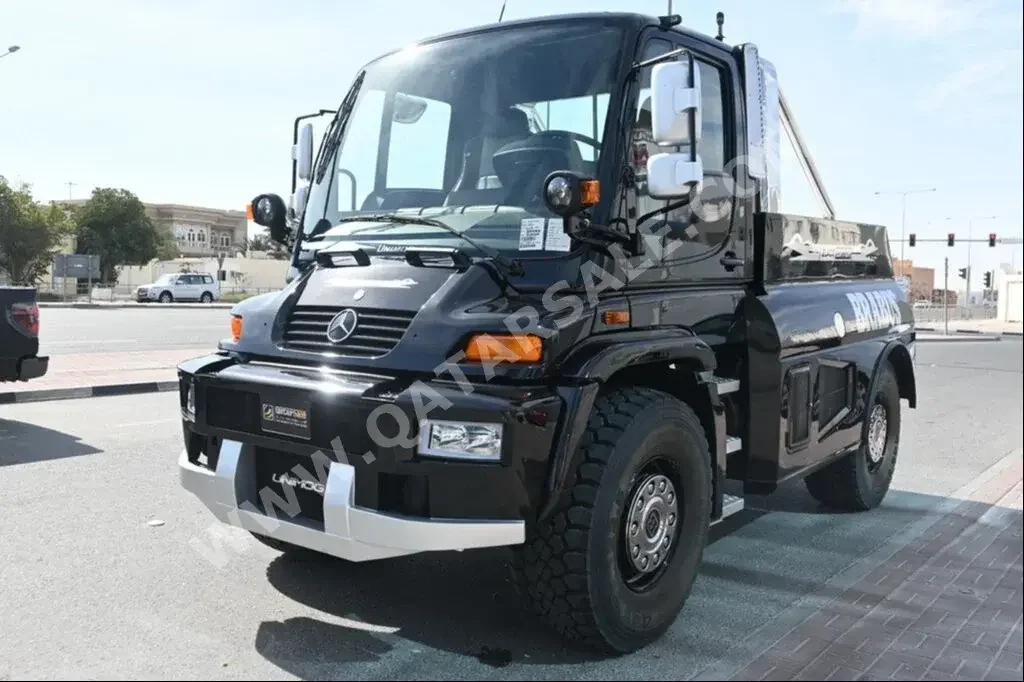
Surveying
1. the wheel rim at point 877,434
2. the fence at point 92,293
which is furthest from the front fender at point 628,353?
the fence at point 92,293

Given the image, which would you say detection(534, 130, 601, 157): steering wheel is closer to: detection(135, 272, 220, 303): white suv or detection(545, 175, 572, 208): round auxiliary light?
detection(545, 175, 572, 208): round auxiliary light

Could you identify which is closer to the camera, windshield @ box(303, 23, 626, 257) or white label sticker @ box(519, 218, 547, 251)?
white label sticker @ box(519, 218, 547, 251)

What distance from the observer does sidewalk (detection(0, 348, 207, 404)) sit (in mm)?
11016

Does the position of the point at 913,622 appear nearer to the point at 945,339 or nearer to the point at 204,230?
→ the point at 945,339

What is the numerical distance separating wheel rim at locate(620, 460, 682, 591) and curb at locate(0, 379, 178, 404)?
9.09 meters

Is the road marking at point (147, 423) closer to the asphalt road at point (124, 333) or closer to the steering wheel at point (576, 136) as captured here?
the steering wheel at point (576, 136)

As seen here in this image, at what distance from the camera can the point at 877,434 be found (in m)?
6.49

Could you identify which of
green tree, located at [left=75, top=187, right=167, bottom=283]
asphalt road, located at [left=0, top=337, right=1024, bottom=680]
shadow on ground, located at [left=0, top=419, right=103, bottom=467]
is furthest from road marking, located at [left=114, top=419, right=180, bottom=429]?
green tree, located at [left=75, top=187, right=167, bottom=283]

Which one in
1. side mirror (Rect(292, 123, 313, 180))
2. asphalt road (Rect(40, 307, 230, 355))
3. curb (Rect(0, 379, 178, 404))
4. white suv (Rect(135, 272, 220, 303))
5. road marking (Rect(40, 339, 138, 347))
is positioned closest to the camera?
side mirror (Rect(292, 123, 313, 180))

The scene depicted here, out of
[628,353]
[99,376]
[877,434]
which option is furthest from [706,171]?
[99,376]

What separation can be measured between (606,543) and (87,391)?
951 centimetres

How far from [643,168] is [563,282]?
0.72 metres

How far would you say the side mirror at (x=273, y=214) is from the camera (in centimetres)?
492

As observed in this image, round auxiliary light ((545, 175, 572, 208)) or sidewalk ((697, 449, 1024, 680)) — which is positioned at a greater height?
round auxiliary light ((545, 175, 572, 208))
